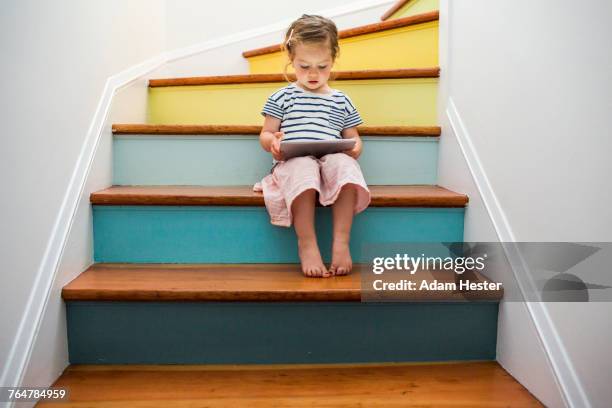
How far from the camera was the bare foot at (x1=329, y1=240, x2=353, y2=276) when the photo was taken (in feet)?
4.17

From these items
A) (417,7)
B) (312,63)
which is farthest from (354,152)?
(417,7)

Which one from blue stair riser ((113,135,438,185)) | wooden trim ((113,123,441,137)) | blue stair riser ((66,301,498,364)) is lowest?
blue stair riser ((66,301,498,364))

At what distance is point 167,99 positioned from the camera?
2.01 m

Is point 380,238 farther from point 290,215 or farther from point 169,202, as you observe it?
point 169,202

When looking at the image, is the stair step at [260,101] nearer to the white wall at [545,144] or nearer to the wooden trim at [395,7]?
the white wall at [545,144]

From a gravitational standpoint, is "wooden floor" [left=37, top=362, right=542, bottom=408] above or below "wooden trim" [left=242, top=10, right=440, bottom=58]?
below

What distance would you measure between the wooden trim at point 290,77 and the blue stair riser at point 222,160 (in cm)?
26

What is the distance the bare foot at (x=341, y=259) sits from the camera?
4.17 feet

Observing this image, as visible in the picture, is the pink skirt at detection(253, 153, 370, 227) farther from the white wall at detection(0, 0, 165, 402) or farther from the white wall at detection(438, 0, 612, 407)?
the white wall at detection(0, 0, 165, 402)

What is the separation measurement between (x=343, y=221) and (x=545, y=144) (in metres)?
0.51

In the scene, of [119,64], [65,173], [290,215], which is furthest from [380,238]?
[119,64]

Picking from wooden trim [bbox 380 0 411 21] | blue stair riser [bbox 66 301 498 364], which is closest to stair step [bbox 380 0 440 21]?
wooden trim [bbox 380 0 411 21]

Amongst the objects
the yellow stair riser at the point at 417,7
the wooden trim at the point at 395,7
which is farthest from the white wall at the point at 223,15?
the yellow stair riser at the point at 417,7

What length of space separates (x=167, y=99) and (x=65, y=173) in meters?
0.87
